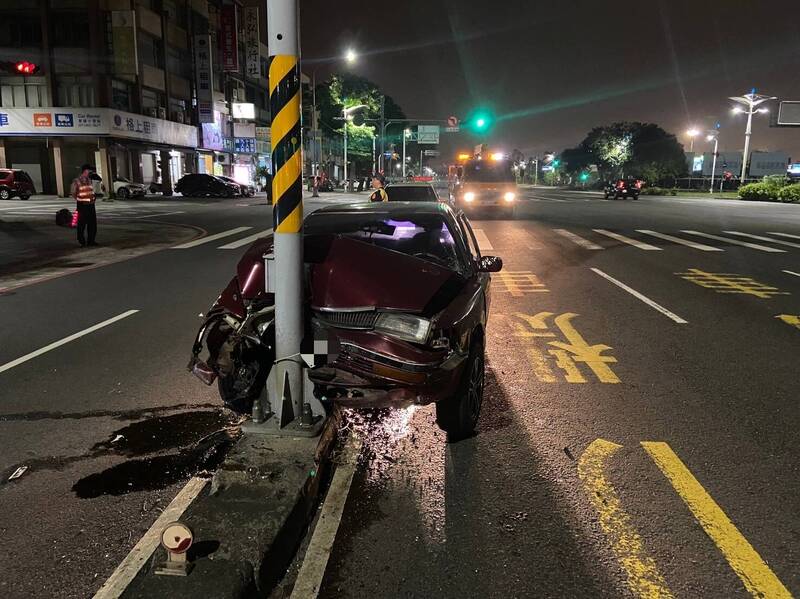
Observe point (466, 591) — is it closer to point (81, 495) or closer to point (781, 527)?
point (781, 527)

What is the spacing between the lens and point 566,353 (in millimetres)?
6645

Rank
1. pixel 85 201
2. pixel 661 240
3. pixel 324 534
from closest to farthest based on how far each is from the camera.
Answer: pixel 324 534 → pixel 85 201 → pixel 661 240

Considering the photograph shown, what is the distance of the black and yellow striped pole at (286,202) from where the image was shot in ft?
12.5

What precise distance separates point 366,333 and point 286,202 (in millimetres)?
958

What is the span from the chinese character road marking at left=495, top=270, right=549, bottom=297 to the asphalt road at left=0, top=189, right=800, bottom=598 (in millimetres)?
1541

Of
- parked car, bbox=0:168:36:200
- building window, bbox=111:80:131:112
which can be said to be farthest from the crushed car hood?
building window, bbox=111:80:131:112

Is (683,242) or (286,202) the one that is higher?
(286,202)

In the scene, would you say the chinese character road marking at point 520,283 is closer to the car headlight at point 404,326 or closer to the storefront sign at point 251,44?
the car headlight at point 404,326

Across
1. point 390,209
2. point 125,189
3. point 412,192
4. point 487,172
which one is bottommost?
point 125,189

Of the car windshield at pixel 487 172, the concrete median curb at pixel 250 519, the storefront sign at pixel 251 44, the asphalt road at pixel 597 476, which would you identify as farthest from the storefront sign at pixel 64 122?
the concrete median curb at pixel 250 519

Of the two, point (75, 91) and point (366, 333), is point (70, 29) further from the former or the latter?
point (366, 333)

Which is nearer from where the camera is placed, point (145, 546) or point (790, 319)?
point (145, 546)

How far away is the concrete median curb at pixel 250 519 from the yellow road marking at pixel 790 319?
679 centimetres

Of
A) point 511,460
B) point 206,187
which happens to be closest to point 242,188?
point 206,187
